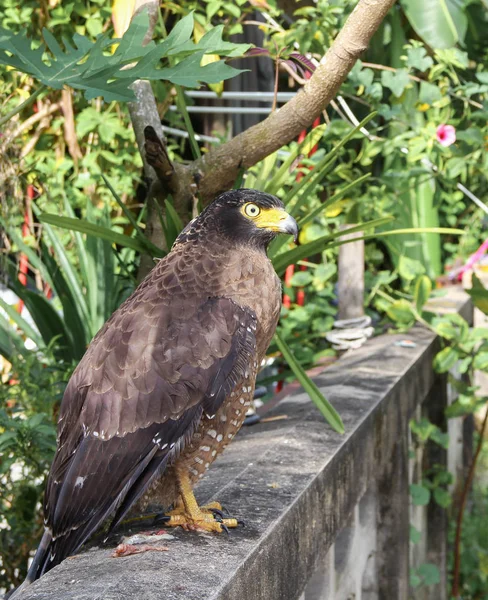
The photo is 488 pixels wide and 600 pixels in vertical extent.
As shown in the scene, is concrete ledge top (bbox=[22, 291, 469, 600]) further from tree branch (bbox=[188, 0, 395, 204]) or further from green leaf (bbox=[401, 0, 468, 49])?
green leaf (bbox=[401, 0, 468, 49])

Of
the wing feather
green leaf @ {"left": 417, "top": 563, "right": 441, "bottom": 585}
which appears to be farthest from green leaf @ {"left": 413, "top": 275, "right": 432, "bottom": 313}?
the wing feather

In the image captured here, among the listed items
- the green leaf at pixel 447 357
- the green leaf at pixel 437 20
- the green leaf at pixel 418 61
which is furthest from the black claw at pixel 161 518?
the green leaf at pixel 437 20

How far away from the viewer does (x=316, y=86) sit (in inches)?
114

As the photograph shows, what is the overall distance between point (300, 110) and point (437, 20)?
3334mm

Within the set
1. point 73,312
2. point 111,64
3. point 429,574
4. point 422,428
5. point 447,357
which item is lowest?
point 429,574

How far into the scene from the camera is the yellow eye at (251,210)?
243cm

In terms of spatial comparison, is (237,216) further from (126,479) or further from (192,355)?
(126,479)

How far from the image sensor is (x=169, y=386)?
2186mm

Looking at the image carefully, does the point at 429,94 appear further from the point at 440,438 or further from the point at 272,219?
the point at 272,219

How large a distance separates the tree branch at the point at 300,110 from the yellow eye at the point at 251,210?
58 centimetres

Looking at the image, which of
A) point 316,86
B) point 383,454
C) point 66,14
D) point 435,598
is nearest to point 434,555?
point 435,598

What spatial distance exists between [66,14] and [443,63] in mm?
2093

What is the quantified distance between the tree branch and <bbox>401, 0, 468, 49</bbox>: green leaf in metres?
3.17

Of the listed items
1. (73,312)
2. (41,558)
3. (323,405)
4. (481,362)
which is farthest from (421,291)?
(41,558)
